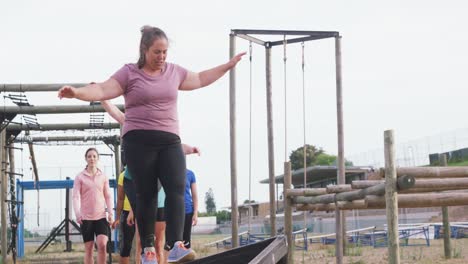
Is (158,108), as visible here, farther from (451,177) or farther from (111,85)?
(451,177)

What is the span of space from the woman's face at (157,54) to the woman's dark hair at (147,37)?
0.08 ft

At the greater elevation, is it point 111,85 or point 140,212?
point 111,85

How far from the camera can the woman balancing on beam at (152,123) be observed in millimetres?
4621


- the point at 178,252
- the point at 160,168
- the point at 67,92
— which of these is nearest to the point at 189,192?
the point at 178,252

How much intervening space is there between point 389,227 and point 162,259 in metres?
2.89

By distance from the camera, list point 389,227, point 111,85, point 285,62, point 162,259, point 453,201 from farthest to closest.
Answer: point 285,62 → point 453,201 → point 389,227 → point 162,259 → point 111,85

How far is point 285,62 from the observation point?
13.7m

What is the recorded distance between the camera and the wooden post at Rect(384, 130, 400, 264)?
7582mm

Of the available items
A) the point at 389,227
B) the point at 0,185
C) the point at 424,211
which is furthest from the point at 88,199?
the point at 424,211

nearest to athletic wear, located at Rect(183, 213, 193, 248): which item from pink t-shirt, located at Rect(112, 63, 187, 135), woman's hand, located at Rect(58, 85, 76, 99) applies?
pink t-shirt, located at Rect(112, 63, 187, 135)

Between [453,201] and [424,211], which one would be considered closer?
[453,201]

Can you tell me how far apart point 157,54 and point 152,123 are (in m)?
0.45

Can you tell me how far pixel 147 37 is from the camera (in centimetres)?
460

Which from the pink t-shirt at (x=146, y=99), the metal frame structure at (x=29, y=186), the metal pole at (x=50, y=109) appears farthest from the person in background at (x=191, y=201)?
the metal frame structure at (x=29, y=186)
